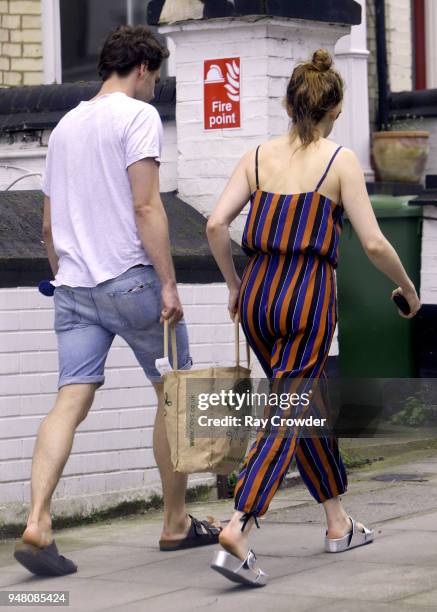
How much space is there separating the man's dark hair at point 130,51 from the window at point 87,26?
271 inches

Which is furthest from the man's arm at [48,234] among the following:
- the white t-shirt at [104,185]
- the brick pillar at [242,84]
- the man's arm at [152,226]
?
the brick pillar at [242,84]

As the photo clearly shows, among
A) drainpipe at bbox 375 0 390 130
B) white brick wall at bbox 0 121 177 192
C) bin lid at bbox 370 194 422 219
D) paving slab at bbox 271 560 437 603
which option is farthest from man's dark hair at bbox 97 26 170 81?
drainpipe at bbox 375 0 390 130

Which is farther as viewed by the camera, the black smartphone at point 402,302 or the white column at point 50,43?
the white column at point 50,43

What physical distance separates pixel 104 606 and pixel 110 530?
157 centimetres

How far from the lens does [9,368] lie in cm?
629

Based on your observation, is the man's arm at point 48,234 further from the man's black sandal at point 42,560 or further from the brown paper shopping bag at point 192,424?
the man's black sandal at point 42,560

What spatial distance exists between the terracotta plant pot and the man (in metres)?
5.91

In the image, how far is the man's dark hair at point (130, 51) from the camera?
5.57m

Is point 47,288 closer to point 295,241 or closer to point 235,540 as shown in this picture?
point 295,241

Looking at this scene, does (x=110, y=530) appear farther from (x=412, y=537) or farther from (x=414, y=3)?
(x=414, y=3)

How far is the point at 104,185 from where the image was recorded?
5453 millimetres

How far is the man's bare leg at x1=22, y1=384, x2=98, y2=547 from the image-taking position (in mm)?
5230

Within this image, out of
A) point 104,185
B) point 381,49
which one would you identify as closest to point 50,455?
point 104,185

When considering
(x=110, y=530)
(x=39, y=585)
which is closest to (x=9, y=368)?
(x=110, y=530)
